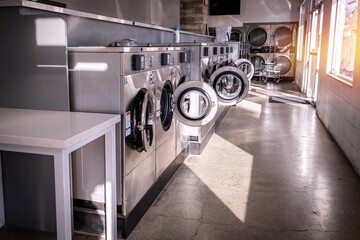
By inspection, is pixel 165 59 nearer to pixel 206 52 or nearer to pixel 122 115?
pixel 122 115

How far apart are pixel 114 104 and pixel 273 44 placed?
11.5 metres

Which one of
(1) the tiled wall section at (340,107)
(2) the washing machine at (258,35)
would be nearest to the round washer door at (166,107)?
(1) the tiled wall section at (340,107)

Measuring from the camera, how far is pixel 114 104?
90.7 inches

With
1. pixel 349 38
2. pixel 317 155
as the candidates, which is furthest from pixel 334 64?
pixel 317 155

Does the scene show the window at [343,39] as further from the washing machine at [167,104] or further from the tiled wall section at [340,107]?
the washing machine at [167,104]

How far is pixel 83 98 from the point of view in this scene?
2381 millimetres

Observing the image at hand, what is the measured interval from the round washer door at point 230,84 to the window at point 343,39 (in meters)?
1.33

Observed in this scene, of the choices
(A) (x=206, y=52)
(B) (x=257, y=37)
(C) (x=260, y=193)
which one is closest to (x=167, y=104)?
(C) (x=260, y=193)

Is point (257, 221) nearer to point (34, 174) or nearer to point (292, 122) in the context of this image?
point (34, 174)

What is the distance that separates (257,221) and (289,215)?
29 centimetres

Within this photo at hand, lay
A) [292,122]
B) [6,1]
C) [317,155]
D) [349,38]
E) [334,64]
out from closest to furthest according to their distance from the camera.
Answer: [6,1]
[317,155]
[349,38]
[334,64]
[292,122]

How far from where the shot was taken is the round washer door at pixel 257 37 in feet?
42.5

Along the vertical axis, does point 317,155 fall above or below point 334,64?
below

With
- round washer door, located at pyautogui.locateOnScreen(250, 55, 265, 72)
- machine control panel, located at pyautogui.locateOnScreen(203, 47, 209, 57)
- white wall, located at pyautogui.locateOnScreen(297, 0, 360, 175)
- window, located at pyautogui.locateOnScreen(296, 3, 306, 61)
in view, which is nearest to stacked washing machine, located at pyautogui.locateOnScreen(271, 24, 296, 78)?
window, located at pyautogui.locateOnScreen(296, 3, 306, 61)
